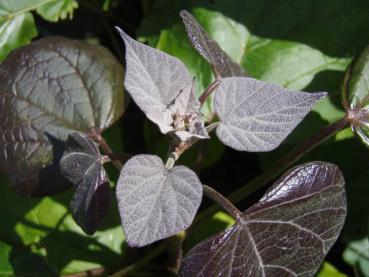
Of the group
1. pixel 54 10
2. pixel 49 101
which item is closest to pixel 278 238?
pixel 49 101

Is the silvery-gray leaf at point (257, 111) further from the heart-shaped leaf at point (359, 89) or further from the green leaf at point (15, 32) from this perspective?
the green leaf at point (15, 32)

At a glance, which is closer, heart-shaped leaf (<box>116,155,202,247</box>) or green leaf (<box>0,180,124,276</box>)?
heart-shaped leaf (<box>116,155,202,247</box>)

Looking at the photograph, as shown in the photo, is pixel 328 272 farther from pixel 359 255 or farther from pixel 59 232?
pixel 59 232

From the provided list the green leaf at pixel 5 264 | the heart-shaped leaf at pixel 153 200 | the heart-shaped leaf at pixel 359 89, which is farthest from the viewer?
the green leaf at pixel 5 264

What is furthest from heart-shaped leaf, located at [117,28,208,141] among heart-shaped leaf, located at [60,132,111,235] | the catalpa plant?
heart-shaped leaf, located at [60,132,111,235]

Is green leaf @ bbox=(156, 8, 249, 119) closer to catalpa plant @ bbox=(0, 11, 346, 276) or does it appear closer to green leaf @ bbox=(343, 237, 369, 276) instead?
catalpa plant @ bbox=(0, 11, 346, 276)

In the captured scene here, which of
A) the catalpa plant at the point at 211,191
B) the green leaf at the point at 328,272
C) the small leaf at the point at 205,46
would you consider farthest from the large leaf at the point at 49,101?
the green leaf at the point at 328,272

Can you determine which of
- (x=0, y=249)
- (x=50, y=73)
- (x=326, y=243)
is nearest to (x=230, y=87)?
(x=326, y=243)
